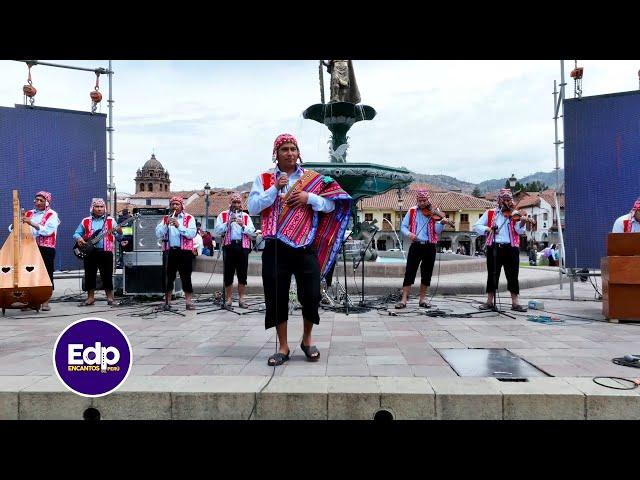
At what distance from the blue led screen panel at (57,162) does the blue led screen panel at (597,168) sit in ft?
29.2

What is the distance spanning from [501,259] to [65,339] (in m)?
6.31

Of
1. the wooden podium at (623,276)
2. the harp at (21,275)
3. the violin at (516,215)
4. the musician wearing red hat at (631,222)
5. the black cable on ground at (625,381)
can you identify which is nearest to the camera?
the black cable on ground at (625,381)

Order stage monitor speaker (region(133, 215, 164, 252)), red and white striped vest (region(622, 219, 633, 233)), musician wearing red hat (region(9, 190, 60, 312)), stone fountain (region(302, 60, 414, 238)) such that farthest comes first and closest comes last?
stone fountain (region(302, 60, 414, 238))
stage monitor speaker (region(133, 215, 164, 252))
musician wearing red hat (region(9, 190, 60, 312))
red and white striped vest (region(622, 219, 633, 233))

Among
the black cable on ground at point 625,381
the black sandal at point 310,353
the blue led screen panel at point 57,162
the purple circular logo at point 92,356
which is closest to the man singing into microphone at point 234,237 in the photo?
the blue led screen panel at point 57,162

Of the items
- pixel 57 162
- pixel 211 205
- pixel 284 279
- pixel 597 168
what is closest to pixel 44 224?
pixel 57 162

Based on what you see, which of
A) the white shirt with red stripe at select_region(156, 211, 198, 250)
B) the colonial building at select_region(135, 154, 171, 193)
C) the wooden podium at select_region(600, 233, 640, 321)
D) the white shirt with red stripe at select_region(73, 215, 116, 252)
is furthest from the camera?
the colonial building at select_region(135, 154, 171, 193)

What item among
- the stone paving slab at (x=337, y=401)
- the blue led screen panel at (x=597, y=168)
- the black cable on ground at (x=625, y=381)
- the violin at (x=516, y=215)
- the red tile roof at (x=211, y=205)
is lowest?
the stone paving slab at (x=337, y=401)

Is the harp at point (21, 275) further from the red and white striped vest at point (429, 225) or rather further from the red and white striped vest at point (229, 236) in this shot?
the red and white striped vest at point (429, 225)

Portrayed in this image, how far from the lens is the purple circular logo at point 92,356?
2.95m

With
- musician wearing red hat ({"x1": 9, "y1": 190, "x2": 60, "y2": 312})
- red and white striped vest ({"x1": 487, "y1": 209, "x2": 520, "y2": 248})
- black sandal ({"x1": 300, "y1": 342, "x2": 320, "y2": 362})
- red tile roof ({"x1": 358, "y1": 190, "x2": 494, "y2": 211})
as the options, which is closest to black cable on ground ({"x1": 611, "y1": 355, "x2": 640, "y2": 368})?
black sandal ({"x1": 300, "y1": 342, "x2": 320, "y2": 362})

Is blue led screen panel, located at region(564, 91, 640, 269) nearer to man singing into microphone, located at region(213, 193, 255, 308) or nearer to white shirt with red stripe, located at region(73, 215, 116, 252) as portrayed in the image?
man singing into microphone, located at region(213, 193, 255, 308)

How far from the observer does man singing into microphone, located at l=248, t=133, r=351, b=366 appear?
4383mm

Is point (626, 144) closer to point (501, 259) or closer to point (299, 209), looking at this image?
point (501, 259)

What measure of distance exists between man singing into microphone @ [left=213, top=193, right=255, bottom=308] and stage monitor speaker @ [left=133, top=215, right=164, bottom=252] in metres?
1.89
